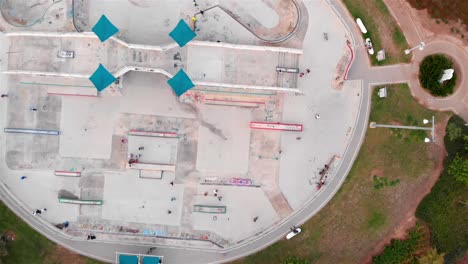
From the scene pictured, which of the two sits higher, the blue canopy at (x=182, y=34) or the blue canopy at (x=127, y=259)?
the blue canopy at (x=182, y=34)

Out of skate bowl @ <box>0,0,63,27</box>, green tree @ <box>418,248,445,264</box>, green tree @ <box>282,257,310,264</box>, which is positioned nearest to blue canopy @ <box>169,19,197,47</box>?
→ skate bowl @ <box>0,0,63,27</box>

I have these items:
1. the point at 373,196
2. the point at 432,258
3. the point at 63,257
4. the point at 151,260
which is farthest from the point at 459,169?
the point at 63,257

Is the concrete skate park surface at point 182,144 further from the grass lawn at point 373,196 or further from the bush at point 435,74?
the bush at point 435,74

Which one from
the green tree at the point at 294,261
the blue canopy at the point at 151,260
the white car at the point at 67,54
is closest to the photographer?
the white car at the point at 67,54

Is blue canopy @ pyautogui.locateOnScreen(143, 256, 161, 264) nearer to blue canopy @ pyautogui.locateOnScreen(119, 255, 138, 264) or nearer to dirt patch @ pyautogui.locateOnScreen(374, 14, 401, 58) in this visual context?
blue canopy @ pyautogui.locateOnScreen(119, 255, 138, 264)

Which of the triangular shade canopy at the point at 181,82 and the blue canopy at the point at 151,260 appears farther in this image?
the blue canopy at the point at 151,260

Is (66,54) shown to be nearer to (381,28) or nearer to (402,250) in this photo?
(381,28)

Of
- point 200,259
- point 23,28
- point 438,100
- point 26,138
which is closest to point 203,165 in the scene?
point 200,259

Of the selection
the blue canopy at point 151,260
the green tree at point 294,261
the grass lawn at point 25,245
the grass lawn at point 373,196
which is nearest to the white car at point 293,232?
the grass lawn at point 373,196
